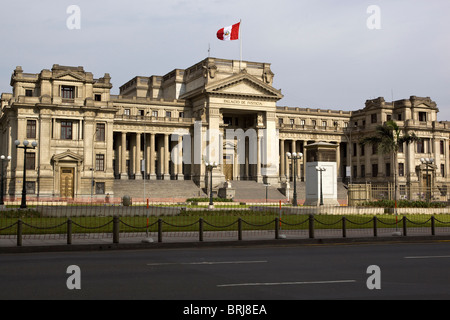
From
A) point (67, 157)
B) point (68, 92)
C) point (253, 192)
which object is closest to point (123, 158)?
point (67, 157)

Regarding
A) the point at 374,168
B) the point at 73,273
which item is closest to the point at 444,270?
the point at 73,273

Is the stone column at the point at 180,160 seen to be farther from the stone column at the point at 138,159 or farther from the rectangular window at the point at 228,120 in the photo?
the rectangular window at the point at 228,120

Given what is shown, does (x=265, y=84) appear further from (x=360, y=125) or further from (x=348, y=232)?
(x=348, y=232)

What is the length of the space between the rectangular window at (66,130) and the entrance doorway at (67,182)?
430 centimetres

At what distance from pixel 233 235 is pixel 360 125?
271 ft

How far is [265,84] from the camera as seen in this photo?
286 ft

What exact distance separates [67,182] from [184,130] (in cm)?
2186

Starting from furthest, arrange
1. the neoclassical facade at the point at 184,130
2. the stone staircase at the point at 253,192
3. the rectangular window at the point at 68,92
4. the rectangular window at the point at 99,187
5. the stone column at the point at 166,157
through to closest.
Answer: the stone column at the point at 166,157 → the stone staircase at the point at 253,192 → the rectangular window at the point at 99,187 → the rectangular window at the point at 68,92 → the neoclassical facade at the point at 184,130

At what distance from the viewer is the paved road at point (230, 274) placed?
11945 millimetres

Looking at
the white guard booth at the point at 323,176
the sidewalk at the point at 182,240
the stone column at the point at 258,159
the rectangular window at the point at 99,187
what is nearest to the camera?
the sidewalk at the point at 182,240

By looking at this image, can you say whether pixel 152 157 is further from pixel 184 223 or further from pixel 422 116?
pixel 184 223

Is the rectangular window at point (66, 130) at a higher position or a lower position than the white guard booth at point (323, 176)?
higher

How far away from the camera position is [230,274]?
589 inches

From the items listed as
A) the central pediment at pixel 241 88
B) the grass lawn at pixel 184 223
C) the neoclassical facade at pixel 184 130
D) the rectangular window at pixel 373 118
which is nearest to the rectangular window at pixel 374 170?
the neoclassical facade at pixel 184 130
